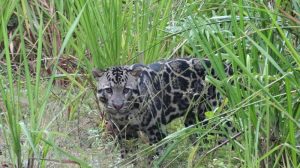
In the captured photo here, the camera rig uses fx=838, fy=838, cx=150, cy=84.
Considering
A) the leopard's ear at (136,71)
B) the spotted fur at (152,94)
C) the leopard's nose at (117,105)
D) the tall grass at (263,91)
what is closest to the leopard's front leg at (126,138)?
the spotted fur at (152,94)

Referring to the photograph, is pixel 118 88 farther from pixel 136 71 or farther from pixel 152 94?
pixel 152 94

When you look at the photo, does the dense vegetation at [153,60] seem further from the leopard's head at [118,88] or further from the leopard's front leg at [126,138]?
the leopard's head at [118,88]

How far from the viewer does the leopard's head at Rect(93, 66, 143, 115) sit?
4.98m

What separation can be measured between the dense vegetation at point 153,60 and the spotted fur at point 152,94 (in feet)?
0.52

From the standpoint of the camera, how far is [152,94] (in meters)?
5.19

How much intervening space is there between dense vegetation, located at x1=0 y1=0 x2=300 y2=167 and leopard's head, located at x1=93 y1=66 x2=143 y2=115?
0.20 m

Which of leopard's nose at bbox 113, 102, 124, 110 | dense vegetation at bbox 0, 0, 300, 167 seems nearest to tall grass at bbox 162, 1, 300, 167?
dense vegetation at bbox 0, 0, 300, 167

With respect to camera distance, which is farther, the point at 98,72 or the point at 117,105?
the point at 98,72

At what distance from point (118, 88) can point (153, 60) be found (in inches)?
31.3

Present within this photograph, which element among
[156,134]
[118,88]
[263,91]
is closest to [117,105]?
[118,88]

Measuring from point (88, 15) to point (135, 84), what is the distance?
24.3 inches

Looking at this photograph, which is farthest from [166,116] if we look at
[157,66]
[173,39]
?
[173,39]

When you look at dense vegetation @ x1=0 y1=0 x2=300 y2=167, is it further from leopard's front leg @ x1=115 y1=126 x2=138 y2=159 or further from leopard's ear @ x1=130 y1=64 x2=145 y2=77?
leopard's ear @ x1=130 y1=64 x2=145 y2=77

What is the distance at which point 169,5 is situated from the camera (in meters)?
5.67
